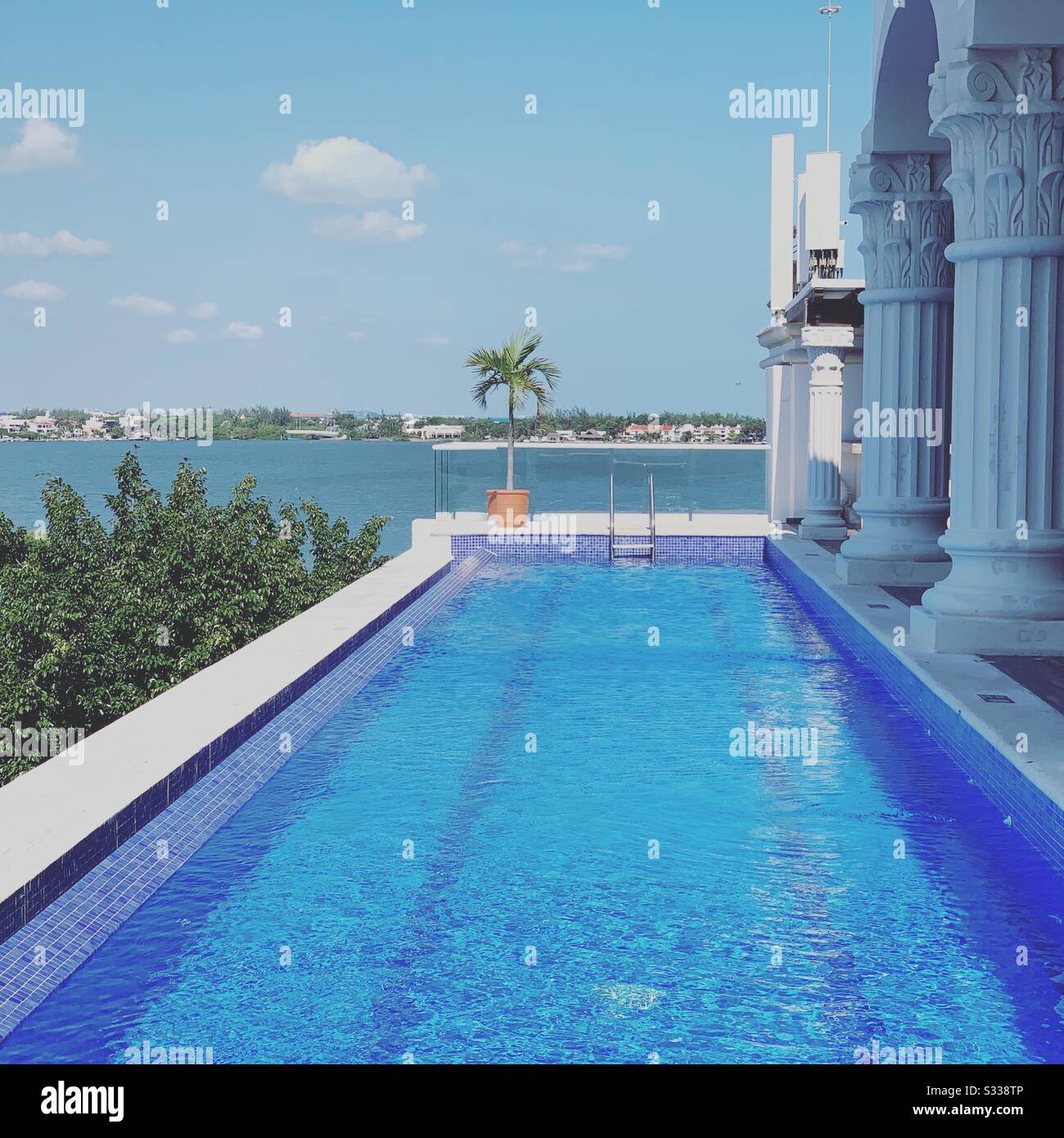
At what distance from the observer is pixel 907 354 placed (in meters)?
9.85

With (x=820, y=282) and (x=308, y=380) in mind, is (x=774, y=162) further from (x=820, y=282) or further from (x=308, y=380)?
(x=308, y=380)

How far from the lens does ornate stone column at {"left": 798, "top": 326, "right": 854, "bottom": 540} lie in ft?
48.2

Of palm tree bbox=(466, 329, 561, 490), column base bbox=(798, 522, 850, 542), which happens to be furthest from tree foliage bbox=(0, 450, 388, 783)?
column base bbox=(798, 522, 850, 542)

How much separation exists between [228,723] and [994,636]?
4192mm

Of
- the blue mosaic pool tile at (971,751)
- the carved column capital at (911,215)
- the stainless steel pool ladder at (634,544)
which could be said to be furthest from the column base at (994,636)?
the stainless steel pool ladder at (634,544)

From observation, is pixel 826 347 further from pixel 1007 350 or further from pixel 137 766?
pixel 137 766

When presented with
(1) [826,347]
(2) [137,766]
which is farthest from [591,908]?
(1) [826,347]

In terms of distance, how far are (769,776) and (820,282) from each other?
9.09m

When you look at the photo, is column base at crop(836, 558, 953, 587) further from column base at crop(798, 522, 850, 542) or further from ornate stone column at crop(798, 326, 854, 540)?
ornate stone column at crop(798, 326, 854, 540)

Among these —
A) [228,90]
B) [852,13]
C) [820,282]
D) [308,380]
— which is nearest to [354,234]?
[228,90]

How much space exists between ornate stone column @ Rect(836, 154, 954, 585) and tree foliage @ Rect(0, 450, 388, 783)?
30.8 ft

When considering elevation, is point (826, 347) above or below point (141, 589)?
above

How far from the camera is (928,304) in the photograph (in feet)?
32.0

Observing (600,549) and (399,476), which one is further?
(399,476)
